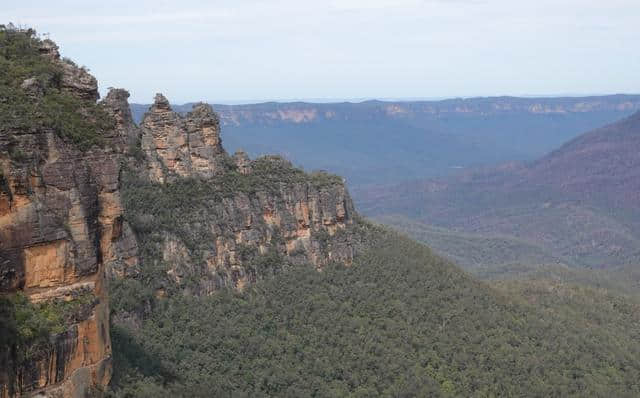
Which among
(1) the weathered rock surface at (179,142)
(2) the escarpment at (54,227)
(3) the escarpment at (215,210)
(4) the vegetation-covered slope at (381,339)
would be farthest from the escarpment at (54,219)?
(1) the weathered rock surface at (179,142)

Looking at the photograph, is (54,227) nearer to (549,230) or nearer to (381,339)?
(381,339)

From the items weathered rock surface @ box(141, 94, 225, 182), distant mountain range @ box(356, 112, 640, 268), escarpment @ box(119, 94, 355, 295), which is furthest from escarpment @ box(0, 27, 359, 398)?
distant mountain range @ box(356, 112, 640, 268)

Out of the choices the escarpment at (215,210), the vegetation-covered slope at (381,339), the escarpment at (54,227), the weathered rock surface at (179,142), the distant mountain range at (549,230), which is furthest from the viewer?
the distant mountain range at (549,230)

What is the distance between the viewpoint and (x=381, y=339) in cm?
4950

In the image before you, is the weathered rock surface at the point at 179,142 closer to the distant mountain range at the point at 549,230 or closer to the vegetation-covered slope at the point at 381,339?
the vegetation-covered slope at the point at 381,339

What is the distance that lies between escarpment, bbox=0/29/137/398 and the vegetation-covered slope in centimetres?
1145

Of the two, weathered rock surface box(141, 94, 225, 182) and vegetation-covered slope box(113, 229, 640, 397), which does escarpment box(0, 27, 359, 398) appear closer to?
vegetation-covered slope box(113, 229, 640, 397)

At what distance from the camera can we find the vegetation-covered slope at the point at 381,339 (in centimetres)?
4200

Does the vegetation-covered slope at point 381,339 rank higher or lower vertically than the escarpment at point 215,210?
lower

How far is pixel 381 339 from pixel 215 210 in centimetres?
1339

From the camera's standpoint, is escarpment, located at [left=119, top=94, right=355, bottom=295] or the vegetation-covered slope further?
escarpment, located at [left=119, top=94, right=355, bottom=295]

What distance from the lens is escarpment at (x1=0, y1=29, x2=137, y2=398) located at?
2023 centimetres

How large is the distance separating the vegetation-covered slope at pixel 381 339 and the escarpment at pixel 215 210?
1.44 metres

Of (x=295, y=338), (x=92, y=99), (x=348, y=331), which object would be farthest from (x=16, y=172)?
(x=348, y=331)
